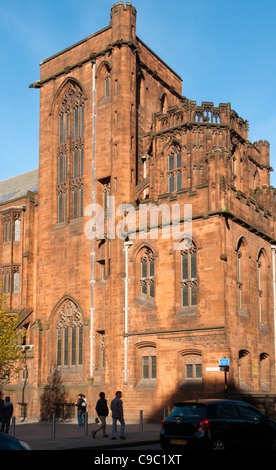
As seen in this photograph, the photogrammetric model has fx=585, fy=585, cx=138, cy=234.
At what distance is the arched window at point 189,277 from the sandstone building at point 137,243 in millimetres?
78

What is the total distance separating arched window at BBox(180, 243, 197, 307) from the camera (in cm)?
2859

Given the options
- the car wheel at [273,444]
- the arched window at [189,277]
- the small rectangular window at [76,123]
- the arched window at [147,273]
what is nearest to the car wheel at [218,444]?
the car wheel at [273,444]

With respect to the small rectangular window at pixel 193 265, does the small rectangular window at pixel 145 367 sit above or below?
below

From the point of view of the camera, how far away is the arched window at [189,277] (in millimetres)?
28594

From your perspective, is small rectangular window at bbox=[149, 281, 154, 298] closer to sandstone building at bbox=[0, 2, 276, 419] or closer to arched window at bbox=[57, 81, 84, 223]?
sandstone building at bbox=[0, 2, 276, 419]

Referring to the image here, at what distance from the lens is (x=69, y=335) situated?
34.5 metres

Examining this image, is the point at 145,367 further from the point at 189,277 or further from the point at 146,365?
the point at 189,277

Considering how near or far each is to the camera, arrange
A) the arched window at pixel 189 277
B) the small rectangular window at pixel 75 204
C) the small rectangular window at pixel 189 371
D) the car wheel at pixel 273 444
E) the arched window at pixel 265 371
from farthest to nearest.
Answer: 1. the small rectangular window at pixel 75 204
2. the arched window at pixel 265 371
3. the arched window at pixel 189 277
4. the small rectangular window at pixel 189 371
5. the car wheel at pixel 273 444

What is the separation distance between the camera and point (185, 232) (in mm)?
28922

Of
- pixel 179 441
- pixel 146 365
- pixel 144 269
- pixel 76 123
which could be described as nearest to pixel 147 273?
pixel 144 269

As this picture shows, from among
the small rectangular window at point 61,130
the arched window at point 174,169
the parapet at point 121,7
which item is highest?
the parapet at point 121,7

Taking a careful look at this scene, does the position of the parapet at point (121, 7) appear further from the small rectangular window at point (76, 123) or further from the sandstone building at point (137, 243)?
the small rectangular window at point (76, 123)

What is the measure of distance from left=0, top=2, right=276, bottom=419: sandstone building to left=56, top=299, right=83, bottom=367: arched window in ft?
0.30

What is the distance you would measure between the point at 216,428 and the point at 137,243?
693 inches
